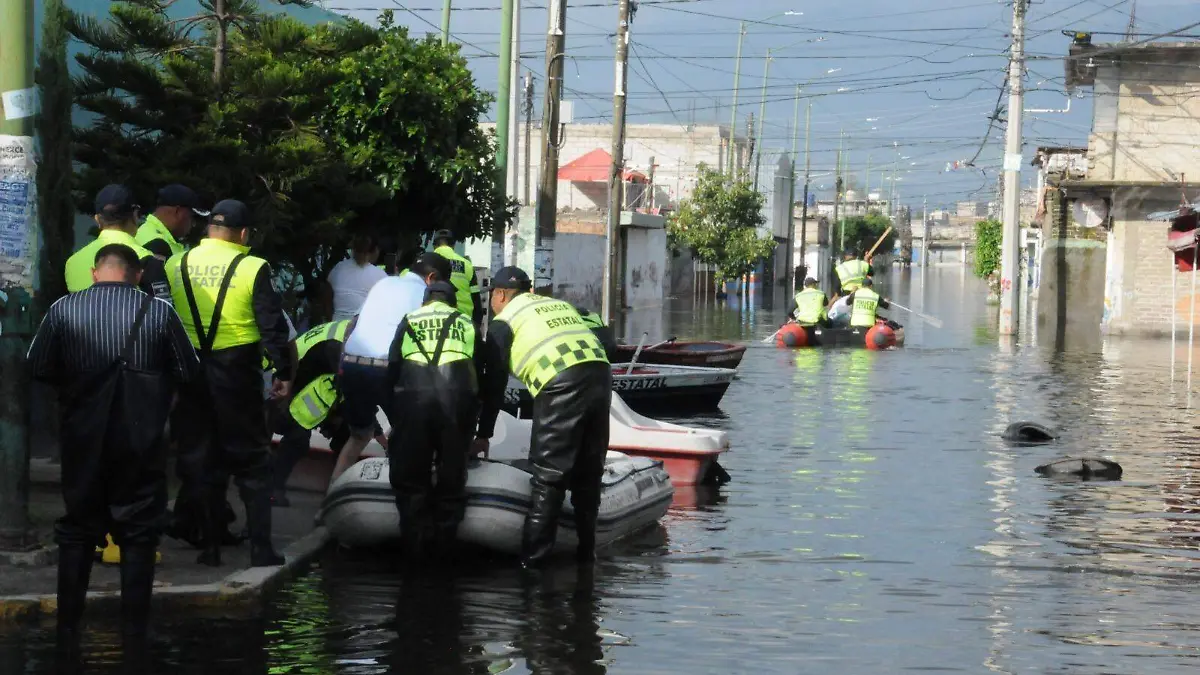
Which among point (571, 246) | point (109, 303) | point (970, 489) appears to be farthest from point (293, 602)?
point (571, 246)

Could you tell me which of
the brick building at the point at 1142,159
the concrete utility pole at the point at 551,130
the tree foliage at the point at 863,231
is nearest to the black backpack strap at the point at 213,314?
the concrete utility pole at the point at 551,130

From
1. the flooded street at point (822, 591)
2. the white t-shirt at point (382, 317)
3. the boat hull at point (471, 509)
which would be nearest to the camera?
the flooded street at point (822, 591)

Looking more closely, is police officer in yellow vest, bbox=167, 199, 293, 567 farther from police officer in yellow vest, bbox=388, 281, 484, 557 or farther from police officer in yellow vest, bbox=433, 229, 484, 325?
police officer in yellow vest, bbox=433, 229, 484, 325

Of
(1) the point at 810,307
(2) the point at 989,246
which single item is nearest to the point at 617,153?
(1) the point at 810,307

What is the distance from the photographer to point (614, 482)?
34.5ft

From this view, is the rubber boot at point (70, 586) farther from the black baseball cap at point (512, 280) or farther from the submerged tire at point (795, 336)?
the submerged tire at point (795, 336)

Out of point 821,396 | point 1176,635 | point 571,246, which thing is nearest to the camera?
point 1176,635

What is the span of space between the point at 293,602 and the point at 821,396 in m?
15.4

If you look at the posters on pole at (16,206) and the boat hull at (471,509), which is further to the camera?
the boat hull at (471,509)

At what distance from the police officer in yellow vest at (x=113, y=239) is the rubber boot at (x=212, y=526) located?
3.73ft

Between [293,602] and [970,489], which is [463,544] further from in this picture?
[970,489]

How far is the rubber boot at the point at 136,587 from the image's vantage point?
726 cm

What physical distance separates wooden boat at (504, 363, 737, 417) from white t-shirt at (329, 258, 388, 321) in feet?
22.3

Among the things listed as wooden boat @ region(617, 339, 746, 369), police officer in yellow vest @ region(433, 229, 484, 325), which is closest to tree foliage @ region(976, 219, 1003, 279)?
wooden boat @ region(617, 339, 746, 369)
